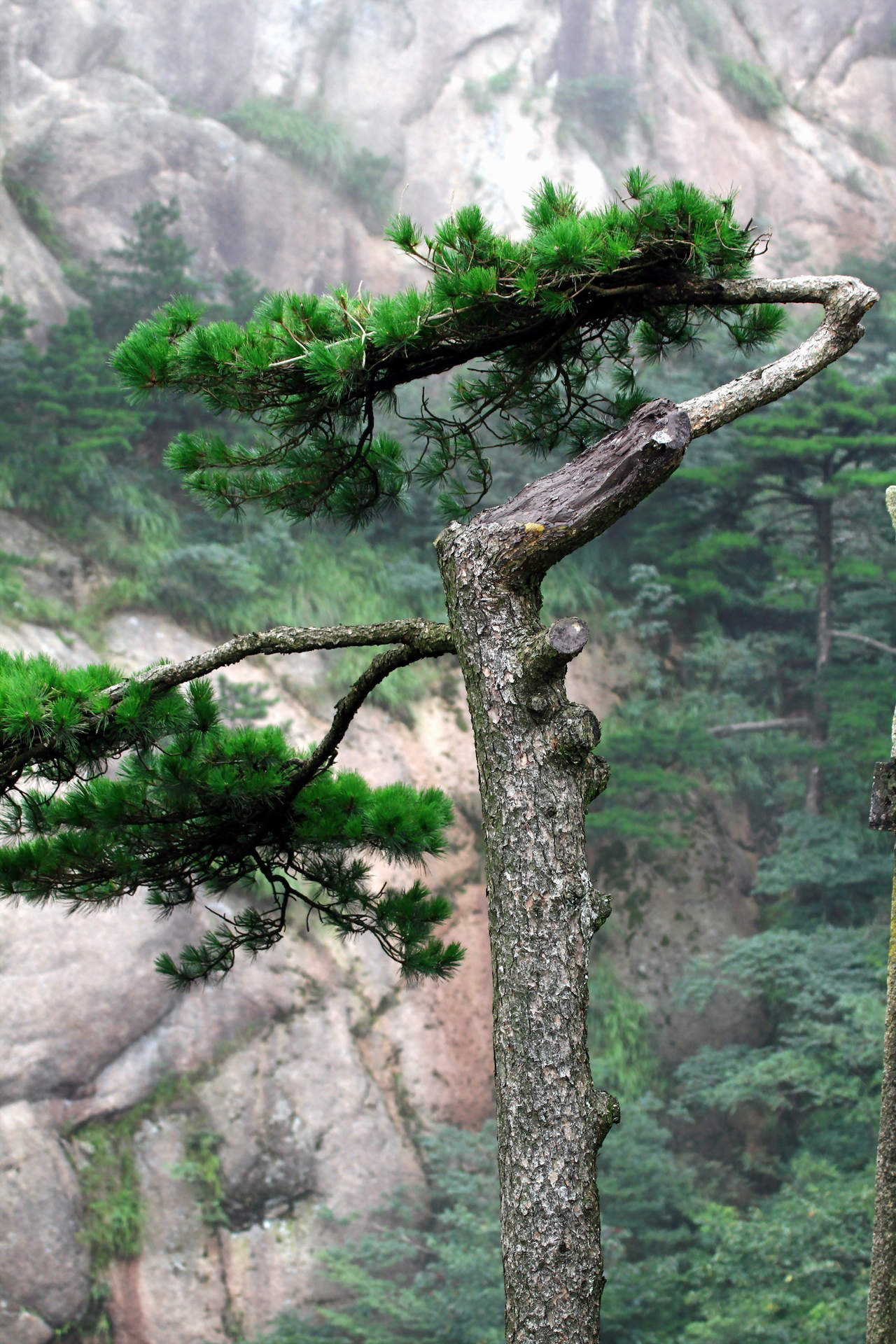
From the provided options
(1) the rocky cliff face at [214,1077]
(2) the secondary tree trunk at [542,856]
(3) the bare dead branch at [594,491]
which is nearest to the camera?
(2) the secondary tree trunk at [542,856]

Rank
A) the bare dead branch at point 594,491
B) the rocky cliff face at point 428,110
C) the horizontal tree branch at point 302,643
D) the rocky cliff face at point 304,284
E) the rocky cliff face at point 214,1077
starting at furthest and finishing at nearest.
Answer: the rocky cliff face at point 428,110
the rocky cliff face at point 304,284
the rocky cliff face at point 214,1077
the horizontal tree branch at point 302,643
the bare dead branch at point 594,491

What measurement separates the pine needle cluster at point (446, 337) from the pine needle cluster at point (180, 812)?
694 millimetres

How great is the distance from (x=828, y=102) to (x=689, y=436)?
11837 millimetres

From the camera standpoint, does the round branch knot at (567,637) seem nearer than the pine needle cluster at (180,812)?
Yes

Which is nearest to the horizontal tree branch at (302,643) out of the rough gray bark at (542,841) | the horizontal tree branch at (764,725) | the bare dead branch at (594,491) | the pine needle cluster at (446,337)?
the rough gray bark at (542,841)

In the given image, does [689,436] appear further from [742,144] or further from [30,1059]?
[742,144]

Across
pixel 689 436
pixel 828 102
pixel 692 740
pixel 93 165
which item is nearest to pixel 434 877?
pixel 692 740

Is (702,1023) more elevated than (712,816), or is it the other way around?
(712,816)

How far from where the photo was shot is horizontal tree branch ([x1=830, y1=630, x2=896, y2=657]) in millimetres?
7041

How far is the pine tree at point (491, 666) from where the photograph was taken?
2.11 meters

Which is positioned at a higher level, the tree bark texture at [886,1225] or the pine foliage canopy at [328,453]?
the pine foliage canopy at [328,453]

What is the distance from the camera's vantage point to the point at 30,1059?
17.8 feet

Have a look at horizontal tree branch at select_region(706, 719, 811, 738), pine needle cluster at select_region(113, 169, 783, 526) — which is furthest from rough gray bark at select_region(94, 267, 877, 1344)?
horizontal tree branch at select_region(706, 719, 811, 738)

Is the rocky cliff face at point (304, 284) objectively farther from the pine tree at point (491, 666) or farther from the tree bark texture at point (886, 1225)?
the tree bark texture at point (886, 1225)
